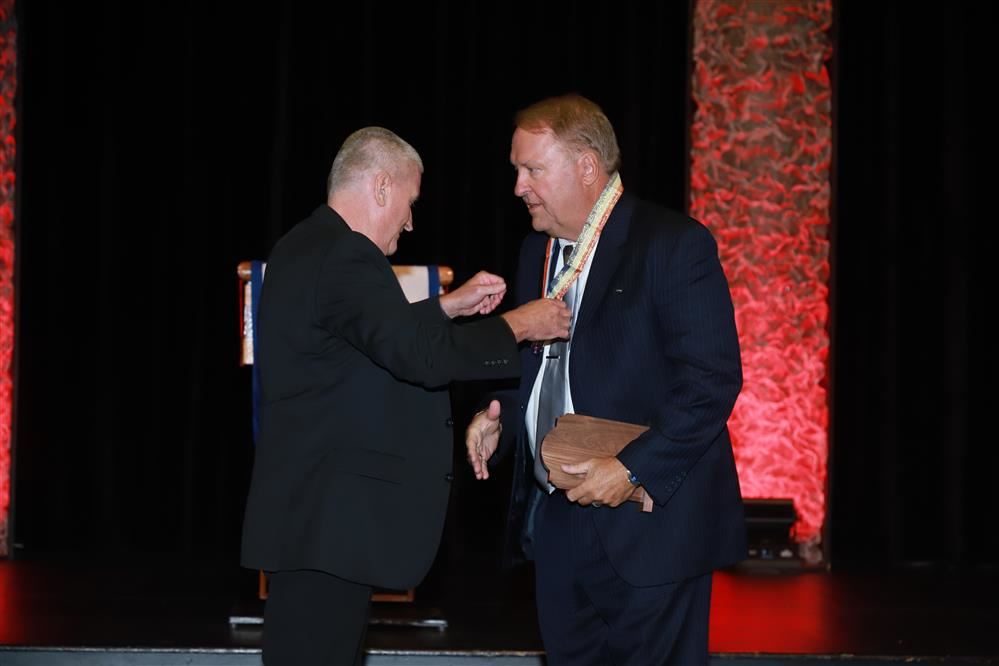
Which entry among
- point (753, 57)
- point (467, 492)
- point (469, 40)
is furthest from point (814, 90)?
point (467, 492)

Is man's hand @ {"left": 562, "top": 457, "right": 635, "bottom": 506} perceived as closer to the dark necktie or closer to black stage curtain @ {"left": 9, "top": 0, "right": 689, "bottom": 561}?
the dark necktie

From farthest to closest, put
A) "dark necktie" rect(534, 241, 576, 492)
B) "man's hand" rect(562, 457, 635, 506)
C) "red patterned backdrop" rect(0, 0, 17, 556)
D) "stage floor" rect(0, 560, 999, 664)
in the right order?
"red patterned backdrop" rect(0, 0, 17, 556) < "stage floor" rect(0, 560, 999, 664) < "dark necktie" rect(534, 241, 576, 492) < "man's hand" rect(562, 457, 635, 506)

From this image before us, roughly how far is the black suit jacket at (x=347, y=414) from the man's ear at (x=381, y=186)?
125 mm

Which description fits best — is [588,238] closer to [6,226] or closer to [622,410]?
[622,410]

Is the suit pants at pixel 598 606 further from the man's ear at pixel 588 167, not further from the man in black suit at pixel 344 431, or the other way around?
the man's ear at pixel 588 167

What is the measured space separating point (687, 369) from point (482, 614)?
1991mm

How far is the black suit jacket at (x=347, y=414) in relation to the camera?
198cm

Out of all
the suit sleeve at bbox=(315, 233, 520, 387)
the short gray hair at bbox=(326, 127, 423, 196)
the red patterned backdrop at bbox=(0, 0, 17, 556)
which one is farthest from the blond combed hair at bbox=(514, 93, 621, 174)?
the red patterned backdrop at bbox=(0, 0, 17, 556)

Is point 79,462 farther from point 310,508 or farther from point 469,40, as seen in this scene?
point 310,508

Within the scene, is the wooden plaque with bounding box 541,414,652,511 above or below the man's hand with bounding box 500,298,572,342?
below

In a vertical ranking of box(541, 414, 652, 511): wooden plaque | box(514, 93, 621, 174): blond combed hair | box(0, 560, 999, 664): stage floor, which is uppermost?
box(514, 93, 621, 174): blond combed hair

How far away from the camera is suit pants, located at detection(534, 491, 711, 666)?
196cm

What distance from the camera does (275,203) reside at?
468cm

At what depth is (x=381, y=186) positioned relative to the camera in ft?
7.12
